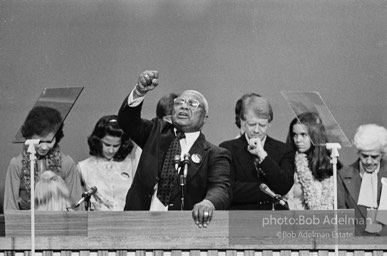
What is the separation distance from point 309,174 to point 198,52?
2.15 meters

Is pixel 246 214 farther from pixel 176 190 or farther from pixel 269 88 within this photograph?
pixel 269 88

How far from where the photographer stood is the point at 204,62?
A: 10367 mm

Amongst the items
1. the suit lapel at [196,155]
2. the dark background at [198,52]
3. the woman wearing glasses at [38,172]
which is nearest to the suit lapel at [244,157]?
the suit lapel at [196,155]

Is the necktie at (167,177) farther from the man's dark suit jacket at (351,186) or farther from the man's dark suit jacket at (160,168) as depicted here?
the man's dark suit jacket at (351,186)

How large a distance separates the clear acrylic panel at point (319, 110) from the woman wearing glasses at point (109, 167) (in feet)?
4.37

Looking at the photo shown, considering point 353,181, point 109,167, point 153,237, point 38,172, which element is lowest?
point 153,237

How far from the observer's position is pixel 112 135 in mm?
8945

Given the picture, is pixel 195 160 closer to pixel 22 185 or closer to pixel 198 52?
pixel 22 185

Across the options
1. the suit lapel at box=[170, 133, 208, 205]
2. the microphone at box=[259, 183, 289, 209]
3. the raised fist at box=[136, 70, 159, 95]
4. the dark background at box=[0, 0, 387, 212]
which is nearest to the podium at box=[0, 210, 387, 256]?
the microphone at box=[259, 183, 289, 209]

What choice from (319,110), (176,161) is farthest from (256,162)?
(176,161)

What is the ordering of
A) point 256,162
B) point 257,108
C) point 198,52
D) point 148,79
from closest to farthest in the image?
1. point 148,79
2. point 256,162
3. point 257,108
4. point 198,52

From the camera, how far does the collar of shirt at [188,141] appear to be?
8.17 meters

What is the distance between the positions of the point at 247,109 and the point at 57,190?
1364 millimetres

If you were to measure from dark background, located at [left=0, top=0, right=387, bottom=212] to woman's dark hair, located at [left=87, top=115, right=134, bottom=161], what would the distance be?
3.53ft
